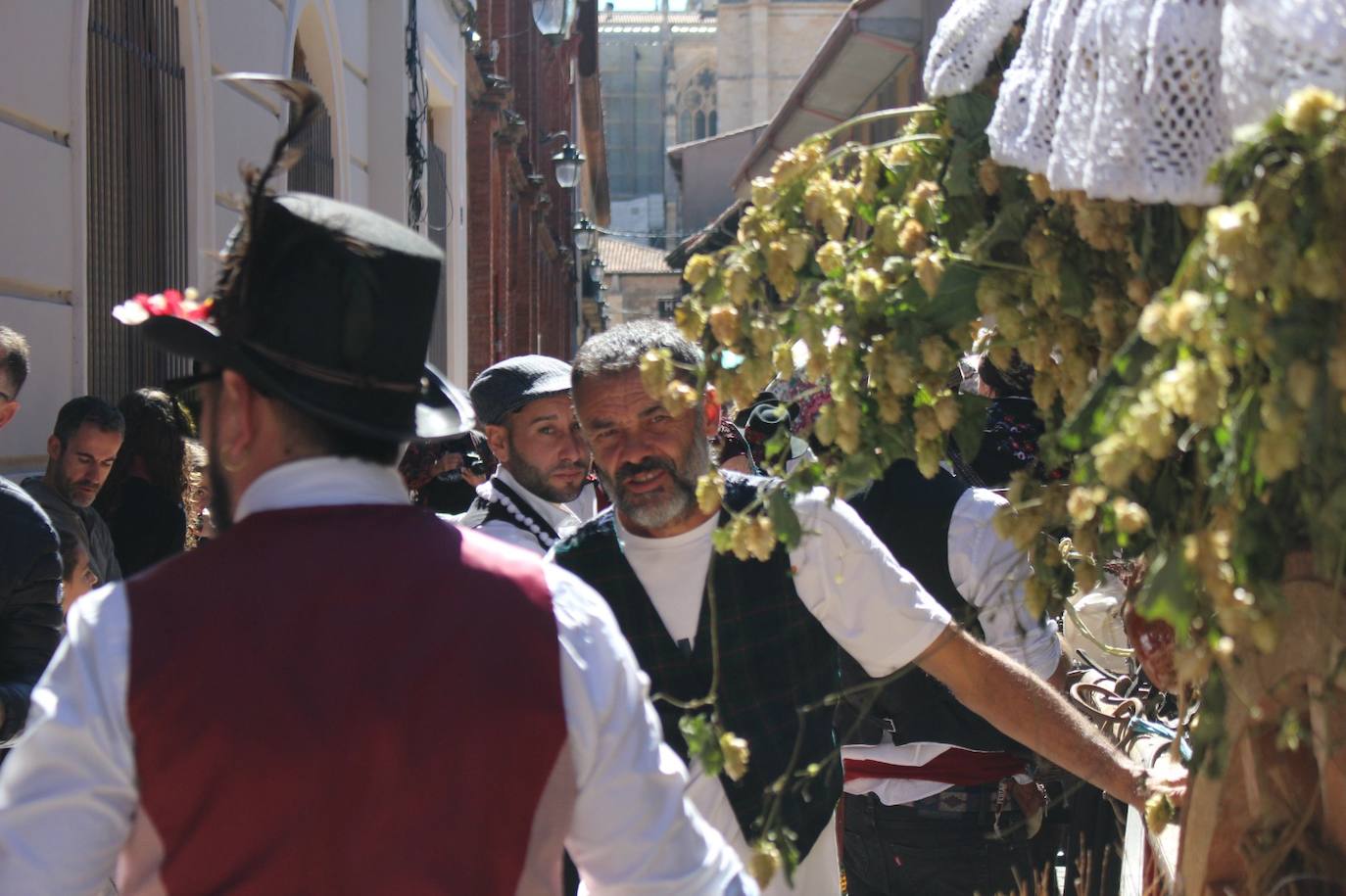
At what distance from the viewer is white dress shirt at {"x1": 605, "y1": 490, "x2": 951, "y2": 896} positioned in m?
2.85

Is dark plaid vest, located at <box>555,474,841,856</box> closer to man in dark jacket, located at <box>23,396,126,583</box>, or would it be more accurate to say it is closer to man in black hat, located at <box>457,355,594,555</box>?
man in black hat, located at <box>457,355,594,555</box>

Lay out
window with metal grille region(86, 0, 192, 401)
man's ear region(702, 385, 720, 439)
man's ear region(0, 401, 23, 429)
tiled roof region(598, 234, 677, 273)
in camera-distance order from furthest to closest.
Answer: tiled roof region(598, 234, 677, 273)
window with metal grille region(86, 0, 192, 401)
man's ear region(0, 401, 23, 429)
man's ear region(702, 385, 720, 439)

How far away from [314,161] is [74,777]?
26.7ft

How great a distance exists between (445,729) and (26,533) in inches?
91.1

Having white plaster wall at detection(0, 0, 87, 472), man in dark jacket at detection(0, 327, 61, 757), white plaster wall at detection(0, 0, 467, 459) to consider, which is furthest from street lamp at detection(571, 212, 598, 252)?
man in dark jacket at detection(0, 327, 61, 757)

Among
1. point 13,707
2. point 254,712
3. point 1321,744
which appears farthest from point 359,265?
point 13,707

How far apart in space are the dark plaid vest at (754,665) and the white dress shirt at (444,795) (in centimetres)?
86

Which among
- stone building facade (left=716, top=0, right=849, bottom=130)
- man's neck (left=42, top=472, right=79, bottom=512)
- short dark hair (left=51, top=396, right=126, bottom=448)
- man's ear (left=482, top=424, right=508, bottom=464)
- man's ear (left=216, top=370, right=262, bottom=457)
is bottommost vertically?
man's neck (left=42, top=472, right=79, bottom=512)

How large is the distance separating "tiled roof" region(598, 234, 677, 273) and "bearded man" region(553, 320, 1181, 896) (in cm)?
5886

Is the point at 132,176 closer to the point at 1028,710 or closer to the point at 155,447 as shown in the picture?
the point at 155,447

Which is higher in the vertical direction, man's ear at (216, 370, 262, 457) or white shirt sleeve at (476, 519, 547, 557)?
man's ear at (216, 370, 262, 457)

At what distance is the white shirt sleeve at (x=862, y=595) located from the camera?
2848 millimetres

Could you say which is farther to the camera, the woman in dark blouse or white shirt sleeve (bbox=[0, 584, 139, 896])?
the woman in dark blouse

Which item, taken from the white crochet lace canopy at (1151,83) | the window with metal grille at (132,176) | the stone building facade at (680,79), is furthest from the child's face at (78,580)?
the stone building facade at (680,79)
